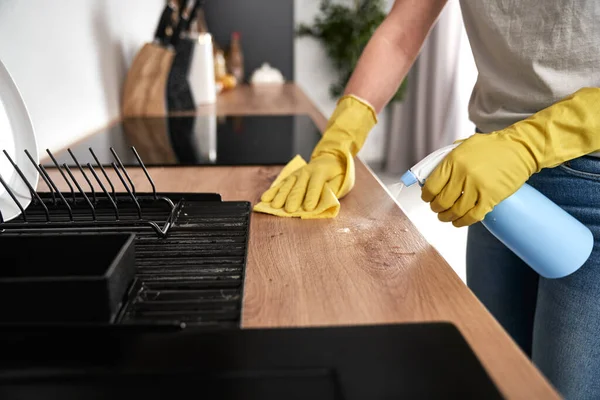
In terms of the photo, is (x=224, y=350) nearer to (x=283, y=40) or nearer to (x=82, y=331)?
(x=82, y=331)

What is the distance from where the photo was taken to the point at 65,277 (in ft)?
1.50

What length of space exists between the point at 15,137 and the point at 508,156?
702 millimetres

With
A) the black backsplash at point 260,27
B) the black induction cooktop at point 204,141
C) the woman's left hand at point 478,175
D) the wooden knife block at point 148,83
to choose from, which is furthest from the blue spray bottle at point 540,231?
the black backsplash at point 260,27

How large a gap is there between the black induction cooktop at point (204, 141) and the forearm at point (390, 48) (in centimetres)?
18

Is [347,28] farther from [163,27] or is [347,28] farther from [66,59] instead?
[66,59]

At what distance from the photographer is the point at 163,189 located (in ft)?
3.09

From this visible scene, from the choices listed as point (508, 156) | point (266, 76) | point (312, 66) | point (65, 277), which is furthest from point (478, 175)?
point (312, 66)

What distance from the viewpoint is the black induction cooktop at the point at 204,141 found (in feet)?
3.86

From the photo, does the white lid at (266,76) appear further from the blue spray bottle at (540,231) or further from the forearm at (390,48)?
the blue spray bottle at (540,231)

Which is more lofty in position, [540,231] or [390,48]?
[390,48]

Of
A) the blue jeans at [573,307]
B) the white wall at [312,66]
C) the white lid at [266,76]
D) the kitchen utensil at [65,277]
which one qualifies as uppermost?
the kitchen utensil at [65,277]

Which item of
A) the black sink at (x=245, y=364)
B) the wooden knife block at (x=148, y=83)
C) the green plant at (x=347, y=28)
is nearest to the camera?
the black sink at (x=245, y=364)

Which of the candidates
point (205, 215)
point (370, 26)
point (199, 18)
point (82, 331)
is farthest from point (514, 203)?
point (370, 26)

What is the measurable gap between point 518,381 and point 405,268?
0.22m
